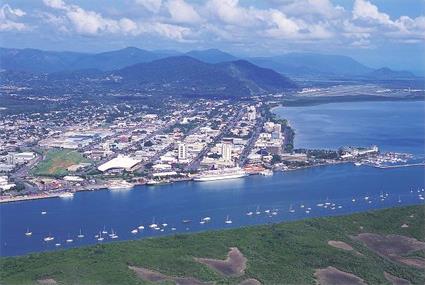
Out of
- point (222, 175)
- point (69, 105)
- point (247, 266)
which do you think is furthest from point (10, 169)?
point (69, 105)

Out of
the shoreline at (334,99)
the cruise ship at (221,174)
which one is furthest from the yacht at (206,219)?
the shoreline at (334,99)

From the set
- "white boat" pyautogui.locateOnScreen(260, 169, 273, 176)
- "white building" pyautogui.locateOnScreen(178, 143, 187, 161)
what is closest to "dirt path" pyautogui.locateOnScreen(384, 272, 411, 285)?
"white boat" pyautogui.locateOnScreen(260, 169, 273, 176)

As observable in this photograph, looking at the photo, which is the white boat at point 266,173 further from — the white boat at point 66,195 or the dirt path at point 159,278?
the dirt path at point 159,278

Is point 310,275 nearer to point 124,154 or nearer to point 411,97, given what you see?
point 124,154

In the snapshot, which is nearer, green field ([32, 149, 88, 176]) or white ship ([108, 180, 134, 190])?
white ship ([108, 180, 134, 190])

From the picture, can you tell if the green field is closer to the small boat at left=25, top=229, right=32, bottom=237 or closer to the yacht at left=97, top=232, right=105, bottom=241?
the small boat at left=25, top=229, right=32, bottom=237
